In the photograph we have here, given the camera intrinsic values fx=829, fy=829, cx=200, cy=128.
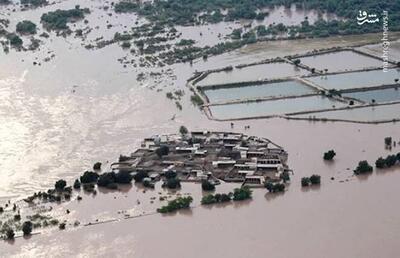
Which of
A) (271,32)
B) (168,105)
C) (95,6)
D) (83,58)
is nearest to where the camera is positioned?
(168,105)

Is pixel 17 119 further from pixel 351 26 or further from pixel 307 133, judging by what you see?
pixel 351 26

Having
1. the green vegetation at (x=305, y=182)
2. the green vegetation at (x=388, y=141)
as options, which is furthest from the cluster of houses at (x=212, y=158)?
the green vegetation at (x=388, y=141)

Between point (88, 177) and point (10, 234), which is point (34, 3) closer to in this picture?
point (88, 177)

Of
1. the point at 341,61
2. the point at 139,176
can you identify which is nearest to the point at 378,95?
the point at 341,61

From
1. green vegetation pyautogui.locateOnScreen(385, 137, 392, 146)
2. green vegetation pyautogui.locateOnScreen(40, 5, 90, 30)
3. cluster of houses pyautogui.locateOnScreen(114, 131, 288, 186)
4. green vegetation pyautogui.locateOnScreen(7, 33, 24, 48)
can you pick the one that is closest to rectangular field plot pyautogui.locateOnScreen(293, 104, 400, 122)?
green vegetation pyautogui.locateOnScreen(385, 137, 392, 146)

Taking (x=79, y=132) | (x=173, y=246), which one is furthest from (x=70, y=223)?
(x=79, y=132)

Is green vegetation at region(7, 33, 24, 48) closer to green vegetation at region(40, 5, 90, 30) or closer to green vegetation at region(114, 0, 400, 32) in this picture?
green vegetation at region(40, 5, 90, 30)
